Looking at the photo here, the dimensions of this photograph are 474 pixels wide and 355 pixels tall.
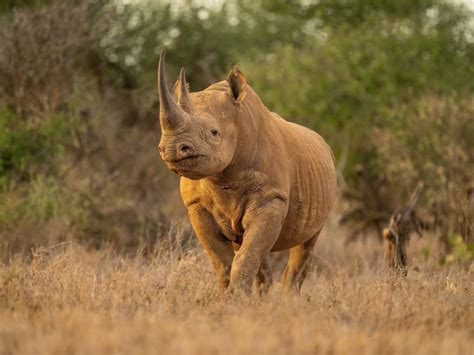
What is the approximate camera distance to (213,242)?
7.17 m

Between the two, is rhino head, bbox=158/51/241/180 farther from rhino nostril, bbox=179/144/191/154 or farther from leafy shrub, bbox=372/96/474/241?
leafy shrub, bbox=372/96/474/241

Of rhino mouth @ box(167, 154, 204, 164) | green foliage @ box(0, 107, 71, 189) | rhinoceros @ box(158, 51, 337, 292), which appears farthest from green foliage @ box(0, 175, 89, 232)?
rhino mouth @ box(167, 154, 204, 164)

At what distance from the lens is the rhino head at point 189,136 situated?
6242 mm

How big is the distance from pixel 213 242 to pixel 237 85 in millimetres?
1232

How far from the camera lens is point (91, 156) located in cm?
1400

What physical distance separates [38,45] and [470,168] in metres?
6.32

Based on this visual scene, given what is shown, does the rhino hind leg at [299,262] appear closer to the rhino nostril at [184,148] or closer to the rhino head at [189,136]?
the rhino head at [189,136]

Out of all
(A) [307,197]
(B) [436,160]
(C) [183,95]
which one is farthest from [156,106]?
(C) [183,95]

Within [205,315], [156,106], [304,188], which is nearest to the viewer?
[205,315]

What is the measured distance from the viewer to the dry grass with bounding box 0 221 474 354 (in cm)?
484

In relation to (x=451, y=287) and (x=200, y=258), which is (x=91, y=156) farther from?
(x=451, y=287)

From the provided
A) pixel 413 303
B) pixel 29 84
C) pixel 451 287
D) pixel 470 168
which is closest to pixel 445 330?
pixel 413 303

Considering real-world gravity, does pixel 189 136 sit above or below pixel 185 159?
above

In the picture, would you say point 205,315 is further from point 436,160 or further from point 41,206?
point 436,160
